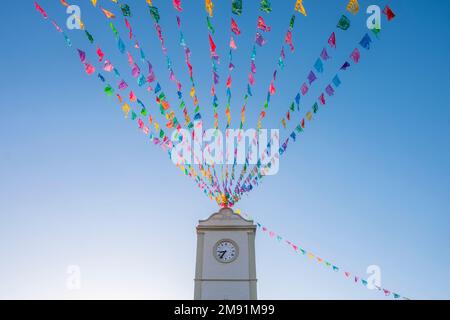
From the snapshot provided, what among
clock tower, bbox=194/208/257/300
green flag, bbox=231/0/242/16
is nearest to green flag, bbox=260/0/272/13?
green flag, bbox=231/0/242/16

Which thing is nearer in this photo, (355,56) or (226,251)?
(355,56)

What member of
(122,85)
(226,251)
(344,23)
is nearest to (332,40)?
(344,23)

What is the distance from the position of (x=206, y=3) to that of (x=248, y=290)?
37.4ft

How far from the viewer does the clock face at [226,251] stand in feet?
60.0

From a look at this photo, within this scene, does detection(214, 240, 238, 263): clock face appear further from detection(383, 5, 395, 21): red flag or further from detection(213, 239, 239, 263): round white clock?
detection(383, 5, 395, 21): red flag

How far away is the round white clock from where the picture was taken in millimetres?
18297

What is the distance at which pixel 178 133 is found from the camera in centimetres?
1428

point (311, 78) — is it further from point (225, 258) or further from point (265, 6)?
point (225, 258)

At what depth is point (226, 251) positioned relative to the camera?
18.5 m

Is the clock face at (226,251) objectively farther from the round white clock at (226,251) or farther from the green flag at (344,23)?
the green flag at (344,23)

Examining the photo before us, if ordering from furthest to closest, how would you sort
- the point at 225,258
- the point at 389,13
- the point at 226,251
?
the point at 226,251 → the point at 225,258 → the point at 389,13

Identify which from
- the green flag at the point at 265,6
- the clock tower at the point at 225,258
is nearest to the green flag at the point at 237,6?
the green flag at the point at 265,6
